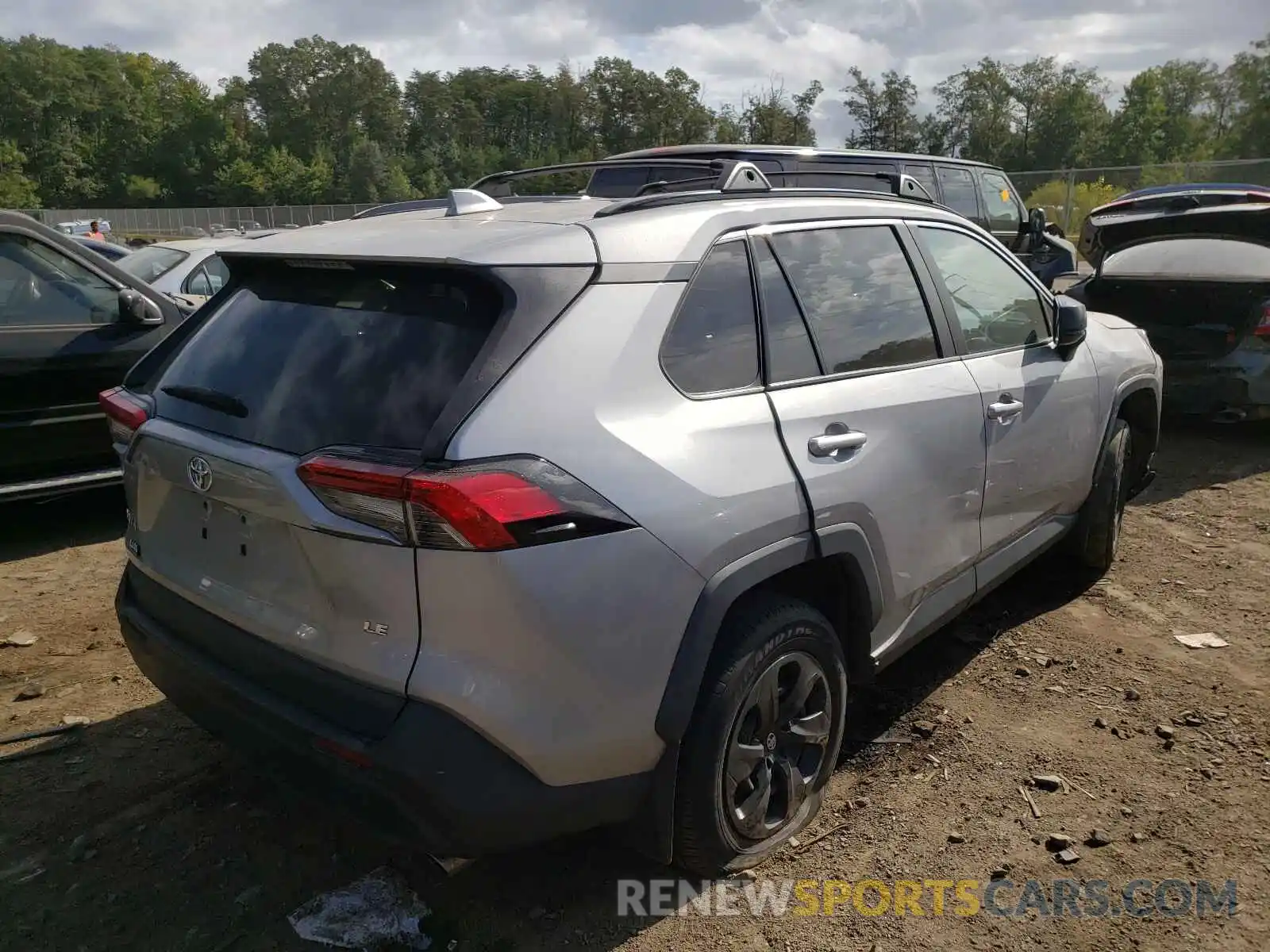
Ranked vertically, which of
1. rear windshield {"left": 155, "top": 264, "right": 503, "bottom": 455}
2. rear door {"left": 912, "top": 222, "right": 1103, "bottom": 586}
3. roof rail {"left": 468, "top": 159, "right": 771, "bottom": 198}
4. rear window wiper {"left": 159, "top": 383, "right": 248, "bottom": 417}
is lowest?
rear door {"left": 912, "top": 222, "right": 1103, "bottom": 586}

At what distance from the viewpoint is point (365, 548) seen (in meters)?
2.07

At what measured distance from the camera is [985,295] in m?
3.77

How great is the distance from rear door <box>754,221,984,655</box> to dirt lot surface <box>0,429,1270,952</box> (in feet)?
1.65

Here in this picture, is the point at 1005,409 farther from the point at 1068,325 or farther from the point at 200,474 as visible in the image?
the point at 200,474

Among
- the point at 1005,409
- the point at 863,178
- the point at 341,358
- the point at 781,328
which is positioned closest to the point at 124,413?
the point at 341,358

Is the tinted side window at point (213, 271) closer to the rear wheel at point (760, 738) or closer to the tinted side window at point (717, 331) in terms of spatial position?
the tinted side window at point (717, 331)

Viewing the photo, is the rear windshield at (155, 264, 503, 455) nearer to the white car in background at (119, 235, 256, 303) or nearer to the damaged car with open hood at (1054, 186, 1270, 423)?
the white car in background at (119, 235, 256, 303)

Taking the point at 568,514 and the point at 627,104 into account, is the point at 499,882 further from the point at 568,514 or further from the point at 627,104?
the point at 627,104

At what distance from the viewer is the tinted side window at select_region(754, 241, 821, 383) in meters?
2.73

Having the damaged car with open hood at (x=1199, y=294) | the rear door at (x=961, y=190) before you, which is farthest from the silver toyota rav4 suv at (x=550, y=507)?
the rear door at (x=961, y=190)

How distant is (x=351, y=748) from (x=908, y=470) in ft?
5.91

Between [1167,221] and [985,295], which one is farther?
[1167,221]

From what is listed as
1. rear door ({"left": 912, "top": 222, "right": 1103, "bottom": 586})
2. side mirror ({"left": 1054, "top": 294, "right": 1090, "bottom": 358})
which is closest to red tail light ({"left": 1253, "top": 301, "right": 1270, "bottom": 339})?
rear door ({"left": 912, "top": 222, "right": 1103, "bottom": 586})

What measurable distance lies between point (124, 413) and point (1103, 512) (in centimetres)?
403
